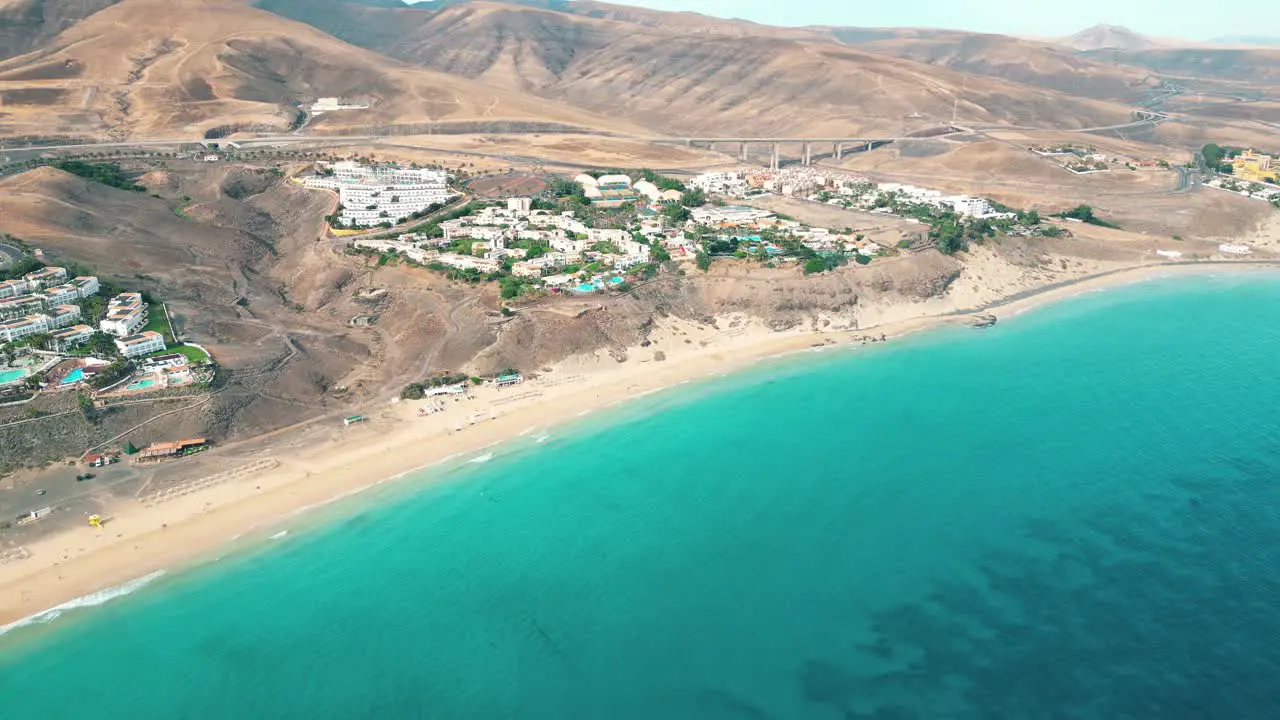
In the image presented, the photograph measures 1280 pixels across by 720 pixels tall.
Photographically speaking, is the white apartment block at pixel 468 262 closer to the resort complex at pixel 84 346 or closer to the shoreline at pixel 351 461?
the shoreline at pixel 351 461

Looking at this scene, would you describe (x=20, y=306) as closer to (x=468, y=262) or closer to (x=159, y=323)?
(x=159, y=323)

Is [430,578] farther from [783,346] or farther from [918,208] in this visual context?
[918,208]

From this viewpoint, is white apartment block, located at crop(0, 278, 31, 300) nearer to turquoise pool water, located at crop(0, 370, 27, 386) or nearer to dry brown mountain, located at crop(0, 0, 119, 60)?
turquoise pool water, located at crop(0, 370, 27, 386)

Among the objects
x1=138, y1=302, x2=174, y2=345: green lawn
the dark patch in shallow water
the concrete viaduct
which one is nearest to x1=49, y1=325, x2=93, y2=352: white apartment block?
x1=138, y1=302, x2=174, y2=345: green lawn

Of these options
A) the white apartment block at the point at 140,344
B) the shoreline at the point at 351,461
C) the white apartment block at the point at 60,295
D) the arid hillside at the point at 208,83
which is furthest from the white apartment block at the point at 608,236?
the arid hillside at the point at 208,83

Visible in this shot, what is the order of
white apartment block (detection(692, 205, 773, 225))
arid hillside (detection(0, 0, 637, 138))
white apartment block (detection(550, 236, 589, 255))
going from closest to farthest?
1. white apartment block (detection(550, 236, 589, 255))
2. white apartment block (detection(692, 205, 773, 225))
3. arid hillside (detection(0, 0, 637, 138))

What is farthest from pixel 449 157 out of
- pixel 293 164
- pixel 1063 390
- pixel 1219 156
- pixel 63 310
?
pixel 1219 156
